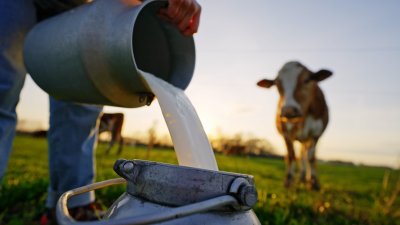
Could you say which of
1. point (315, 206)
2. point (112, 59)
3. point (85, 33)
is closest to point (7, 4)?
point (85, 33)

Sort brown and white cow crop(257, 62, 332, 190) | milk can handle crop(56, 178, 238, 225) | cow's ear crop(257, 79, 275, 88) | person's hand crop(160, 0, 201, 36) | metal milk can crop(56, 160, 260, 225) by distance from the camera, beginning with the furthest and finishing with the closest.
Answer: cow's ear crop(257, 79, 275, 88), brown and white cow crop(257, 62, 332, 190), person's hand crop(160, 0, 201, 36), metal milk can crop(56, 160, 260, 225), milk can handle crop(56, 178, 238, 225)

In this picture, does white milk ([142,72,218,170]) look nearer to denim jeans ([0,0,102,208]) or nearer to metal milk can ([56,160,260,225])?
metal milk can ([56,160,260,225])

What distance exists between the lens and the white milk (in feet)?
3.31

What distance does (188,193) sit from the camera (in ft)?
2.32

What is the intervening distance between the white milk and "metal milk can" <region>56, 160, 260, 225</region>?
0.23m

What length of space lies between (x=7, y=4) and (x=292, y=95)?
174 inches

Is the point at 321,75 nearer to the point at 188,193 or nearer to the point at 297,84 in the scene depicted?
the point at 297,84

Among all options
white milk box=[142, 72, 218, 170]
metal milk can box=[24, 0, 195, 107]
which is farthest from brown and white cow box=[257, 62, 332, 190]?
white milk box=[142, 72, 218, 170]

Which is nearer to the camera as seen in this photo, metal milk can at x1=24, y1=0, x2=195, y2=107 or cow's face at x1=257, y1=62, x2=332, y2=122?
metal milk can at x1=24, y1=0, x2=195, y2=107

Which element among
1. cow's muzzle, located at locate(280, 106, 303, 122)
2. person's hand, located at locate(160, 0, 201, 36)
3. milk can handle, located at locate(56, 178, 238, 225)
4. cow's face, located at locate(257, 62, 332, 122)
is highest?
cow's face, located at locate(257, 62, 332, 122)

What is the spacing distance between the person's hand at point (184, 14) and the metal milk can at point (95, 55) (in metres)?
0.05

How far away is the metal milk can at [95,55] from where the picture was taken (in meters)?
1.22

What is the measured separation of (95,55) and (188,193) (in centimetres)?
73

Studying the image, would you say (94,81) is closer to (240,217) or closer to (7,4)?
(7,4)
